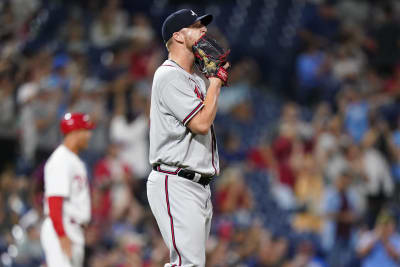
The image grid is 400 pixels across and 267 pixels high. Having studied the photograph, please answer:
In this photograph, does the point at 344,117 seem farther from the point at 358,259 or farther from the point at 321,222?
the point at 358,259

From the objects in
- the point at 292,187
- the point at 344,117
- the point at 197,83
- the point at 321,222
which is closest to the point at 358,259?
the point at 321,222

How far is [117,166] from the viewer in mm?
8930

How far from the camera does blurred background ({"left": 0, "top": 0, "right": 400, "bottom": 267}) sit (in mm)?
8109

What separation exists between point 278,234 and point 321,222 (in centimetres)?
75

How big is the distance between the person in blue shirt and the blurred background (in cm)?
1

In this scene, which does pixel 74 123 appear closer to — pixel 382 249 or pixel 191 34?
pixel 191 34

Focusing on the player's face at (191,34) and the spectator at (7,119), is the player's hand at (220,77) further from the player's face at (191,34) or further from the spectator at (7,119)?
the spectator at (7,119)

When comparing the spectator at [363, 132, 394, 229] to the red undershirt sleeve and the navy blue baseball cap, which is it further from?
the navy blue baseball cap

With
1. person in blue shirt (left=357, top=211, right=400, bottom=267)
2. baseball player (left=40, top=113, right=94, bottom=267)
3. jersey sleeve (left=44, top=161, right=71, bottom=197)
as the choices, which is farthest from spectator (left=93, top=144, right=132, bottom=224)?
jersey sleeve (left=44, top=161, right=71, bottom=197)

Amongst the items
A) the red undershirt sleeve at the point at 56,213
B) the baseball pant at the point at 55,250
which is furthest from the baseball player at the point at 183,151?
the baseball pant at the point at 55,250

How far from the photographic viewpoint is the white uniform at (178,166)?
3.86 metres

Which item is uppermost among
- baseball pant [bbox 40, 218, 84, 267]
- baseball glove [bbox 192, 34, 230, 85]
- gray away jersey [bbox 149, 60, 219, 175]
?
baseball glove [bbox 192, 34, 230, 85]

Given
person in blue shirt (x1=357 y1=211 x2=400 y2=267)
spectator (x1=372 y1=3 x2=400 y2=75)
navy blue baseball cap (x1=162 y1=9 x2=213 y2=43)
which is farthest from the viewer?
spectator (x1=372 y1=3 x2=400 y2=75)

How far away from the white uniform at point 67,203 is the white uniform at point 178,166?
1.54 metres
